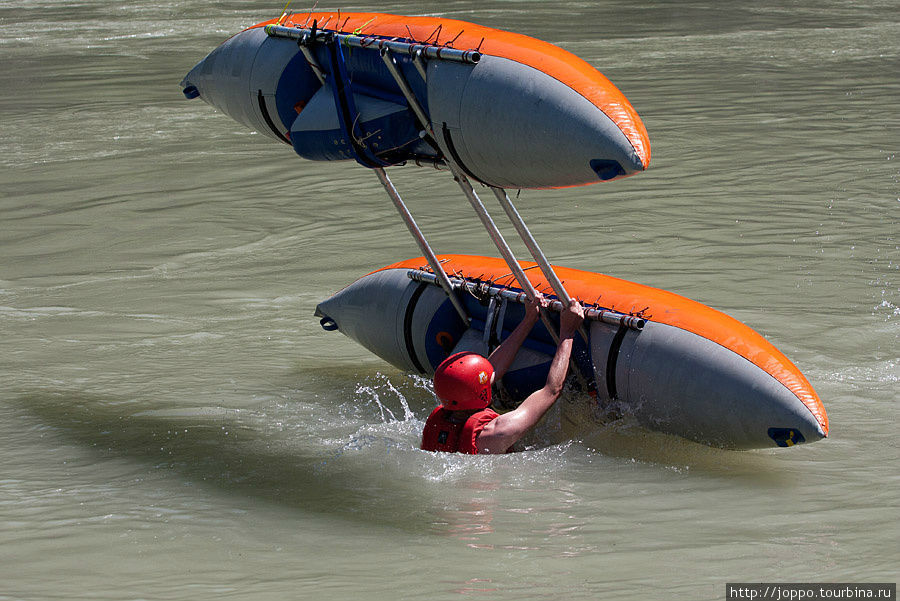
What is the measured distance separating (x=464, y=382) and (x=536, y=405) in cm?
42

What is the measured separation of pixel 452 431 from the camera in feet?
18.6

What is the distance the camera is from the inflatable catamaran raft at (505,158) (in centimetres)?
512

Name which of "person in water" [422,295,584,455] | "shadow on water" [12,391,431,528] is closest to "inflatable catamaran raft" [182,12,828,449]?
"person in water" [422,295,584,455]

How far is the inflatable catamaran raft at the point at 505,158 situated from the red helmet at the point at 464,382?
59 centimetres

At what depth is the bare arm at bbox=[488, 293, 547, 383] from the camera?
239 inches

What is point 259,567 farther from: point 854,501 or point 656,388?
point 854,501

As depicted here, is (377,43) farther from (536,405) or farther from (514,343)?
(536,405)

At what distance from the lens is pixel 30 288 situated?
9.21 meters

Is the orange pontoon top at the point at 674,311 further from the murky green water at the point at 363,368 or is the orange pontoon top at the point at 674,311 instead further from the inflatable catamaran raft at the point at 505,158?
the murky green water at the point at 363,368

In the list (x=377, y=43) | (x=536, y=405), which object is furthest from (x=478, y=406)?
(x=377, y=43)

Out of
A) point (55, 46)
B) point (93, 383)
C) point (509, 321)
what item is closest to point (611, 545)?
point (509, 321)

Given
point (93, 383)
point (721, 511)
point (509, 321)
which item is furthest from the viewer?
point (93, 383)

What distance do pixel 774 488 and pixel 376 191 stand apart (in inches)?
283

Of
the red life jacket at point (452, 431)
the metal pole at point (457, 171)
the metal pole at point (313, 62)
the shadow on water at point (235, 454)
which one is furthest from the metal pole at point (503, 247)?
the shadow on water at point (235, 454)
